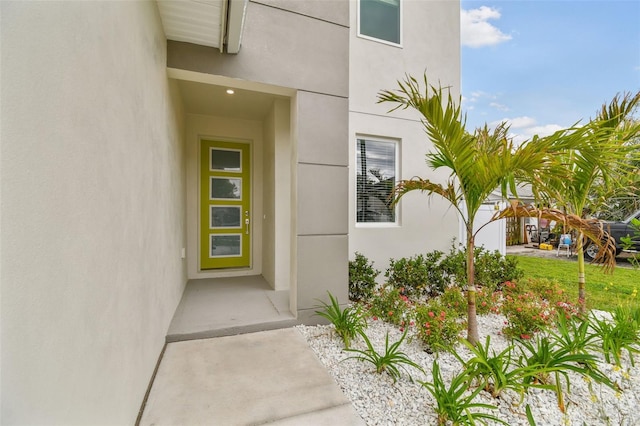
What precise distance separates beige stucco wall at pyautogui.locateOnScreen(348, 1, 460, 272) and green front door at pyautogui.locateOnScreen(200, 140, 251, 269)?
2.16 m

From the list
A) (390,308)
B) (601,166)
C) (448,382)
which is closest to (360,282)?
(390,308)

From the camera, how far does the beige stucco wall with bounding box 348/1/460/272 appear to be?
474 centimetres

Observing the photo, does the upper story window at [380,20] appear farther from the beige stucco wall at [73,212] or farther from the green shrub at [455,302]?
the green shrub at [455,302]

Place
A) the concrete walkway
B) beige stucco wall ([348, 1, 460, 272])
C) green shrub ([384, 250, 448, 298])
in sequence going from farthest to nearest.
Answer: beige stucco wall ([348, 1, 460, 272]) → green shrub ([384, 250, 448, 298]) → the concrete walkway

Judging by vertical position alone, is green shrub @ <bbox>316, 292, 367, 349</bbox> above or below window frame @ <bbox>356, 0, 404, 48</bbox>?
below

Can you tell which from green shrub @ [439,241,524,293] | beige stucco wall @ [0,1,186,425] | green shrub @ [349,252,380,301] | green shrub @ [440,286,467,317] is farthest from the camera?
green shrub @ [439,241,524,293]

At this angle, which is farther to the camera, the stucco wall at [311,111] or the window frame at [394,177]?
the window frame at [394,177]

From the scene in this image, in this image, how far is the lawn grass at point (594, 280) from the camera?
4.20 meters

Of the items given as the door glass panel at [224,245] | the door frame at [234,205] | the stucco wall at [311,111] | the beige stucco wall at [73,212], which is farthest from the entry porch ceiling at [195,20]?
the door glass panel at [224,245]

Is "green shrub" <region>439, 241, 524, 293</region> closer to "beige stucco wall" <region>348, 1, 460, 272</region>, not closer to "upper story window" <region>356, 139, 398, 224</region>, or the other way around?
"beige stucco wall" <region>348, 1, 460, 272</region>

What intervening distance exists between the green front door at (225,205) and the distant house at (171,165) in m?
0.03

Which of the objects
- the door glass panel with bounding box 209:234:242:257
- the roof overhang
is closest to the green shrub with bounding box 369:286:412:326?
the door glass panel with bounding box 209:234:242:257

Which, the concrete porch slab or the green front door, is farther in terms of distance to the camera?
the green front door

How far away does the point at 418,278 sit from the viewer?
431 cm
